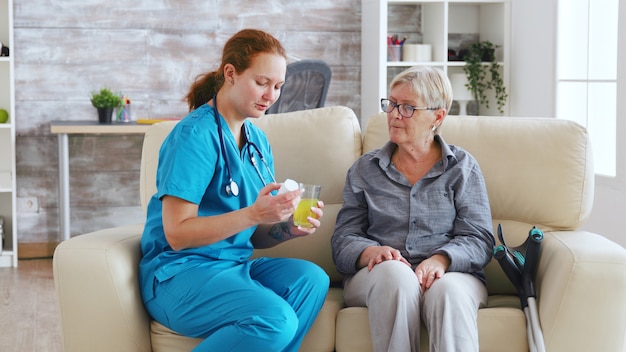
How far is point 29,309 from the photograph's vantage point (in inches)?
157

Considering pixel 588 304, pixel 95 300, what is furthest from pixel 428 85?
pixel 95 300

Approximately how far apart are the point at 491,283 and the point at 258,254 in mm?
715

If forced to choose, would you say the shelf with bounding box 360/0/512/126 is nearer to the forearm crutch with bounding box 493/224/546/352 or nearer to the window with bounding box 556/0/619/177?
the window with bounding box 556/0/619/177

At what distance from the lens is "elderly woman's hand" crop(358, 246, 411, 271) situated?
239 centimetres

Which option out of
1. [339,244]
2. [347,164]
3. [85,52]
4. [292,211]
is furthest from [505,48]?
[292,211]

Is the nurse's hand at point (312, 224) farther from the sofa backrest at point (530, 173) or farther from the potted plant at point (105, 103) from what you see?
the potted plant at point (105, 103)

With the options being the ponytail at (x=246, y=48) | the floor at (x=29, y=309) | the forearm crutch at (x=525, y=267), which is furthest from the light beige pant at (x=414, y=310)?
the floor at (x=29, y=309)

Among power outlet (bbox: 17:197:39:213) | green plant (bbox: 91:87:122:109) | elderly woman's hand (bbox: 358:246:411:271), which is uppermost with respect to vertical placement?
green plant (bbox: 91:87:122:109)

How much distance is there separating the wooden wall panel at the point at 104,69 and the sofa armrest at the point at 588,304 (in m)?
3.33

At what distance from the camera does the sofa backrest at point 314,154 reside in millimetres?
2760

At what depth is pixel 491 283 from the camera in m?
2.68

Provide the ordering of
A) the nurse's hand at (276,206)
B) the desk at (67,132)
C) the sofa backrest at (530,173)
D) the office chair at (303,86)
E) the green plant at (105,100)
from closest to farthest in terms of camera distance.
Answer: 1. the nurse's hand at (276,206)
2. the sofa backrest at (530,173)
3. the office chair at (303,86)
4. the desk at (67,132)
5. the green plant at (105,100)

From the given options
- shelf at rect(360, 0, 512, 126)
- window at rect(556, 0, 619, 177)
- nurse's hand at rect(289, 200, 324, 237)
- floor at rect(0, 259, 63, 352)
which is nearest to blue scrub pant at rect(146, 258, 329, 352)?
nurse's hand at rect(289, 200, 324, 237)

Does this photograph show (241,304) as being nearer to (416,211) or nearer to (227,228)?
(227,228)
